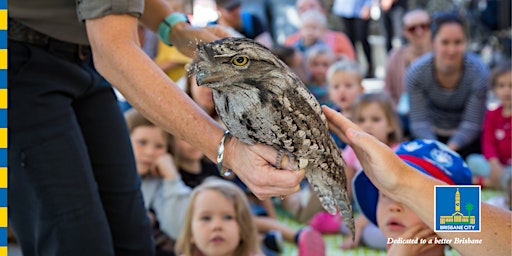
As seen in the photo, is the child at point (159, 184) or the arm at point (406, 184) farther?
the child at point (159, 184)

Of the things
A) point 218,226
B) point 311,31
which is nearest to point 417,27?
point 311,31

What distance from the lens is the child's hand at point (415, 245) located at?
5.54 ft

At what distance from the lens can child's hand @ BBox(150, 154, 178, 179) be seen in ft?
10.6

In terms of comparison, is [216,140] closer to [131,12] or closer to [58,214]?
[131,12]

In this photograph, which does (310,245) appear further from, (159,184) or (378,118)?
(378,118)

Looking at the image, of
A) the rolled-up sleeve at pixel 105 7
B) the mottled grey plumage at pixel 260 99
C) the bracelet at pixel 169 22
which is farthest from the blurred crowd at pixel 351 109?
the mottled grey plumage at pixel 260 99

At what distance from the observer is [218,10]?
5152 millimetres

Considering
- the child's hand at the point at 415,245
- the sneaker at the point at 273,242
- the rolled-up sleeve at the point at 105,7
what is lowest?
the sneaker at the point at 273,242

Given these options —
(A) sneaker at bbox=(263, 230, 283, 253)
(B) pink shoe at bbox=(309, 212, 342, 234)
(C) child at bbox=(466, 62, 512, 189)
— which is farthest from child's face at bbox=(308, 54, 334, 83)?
(A) sneaker at bbox=(263, 230, 283, 253)

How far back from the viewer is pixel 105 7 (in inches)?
59.2

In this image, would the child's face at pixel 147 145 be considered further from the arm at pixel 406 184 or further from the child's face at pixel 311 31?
the child's face at pixel 311 31

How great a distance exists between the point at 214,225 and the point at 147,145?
0.78 metres

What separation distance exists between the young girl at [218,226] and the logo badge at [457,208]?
1148 millimetres

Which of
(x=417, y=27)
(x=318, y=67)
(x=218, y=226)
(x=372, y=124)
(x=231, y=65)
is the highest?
(x=417, y=27)
